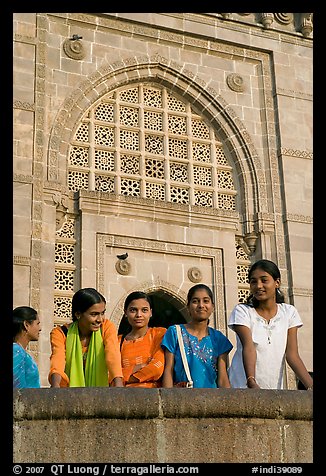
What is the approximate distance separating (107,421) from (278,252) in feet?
26.4

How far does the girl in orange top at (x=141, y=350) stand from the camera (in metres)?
5.37

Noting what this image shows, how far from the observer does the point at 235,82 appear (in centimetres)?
1294

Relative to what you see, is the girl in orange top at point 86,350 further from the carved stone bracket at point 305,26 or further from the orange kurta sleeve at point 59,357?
the carved stone bracket at point 305,26

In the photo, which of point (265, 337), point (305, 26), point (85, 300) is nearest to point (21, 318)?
point (85, 300)

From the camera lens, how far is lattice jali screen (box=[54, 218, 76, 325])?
1091 centimetres

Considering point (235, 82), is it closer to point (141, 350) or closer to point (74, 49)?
point (74, 49)

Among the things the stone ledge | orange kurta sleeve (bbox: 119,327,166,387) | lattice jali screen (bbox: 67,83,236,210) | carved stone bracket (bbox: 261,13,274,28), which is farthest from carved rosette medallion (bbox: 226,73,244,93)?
the stone ledge

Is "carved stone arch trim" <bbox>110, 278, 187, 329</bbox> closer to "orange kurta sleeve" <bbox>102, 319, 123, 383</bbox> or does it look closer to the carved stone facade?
the carved stone facade

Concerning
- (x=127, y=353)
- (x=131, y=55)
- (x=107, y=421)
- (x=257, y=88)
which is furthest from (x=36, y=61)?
(x=107, y=421)

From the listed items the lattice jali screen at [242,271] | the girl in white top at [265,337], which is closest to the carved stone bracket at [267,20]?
the lattice jali screen at [242,271]

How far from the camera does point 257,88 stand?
13.1 meters

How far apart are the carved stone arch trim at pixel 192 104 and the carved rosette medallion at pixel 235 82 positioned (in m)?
0.30

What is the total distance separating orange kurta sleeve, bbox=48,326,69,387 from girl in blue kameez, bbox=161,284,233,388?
624 millimetres

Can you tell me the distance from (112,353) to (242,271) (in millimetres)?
7210
